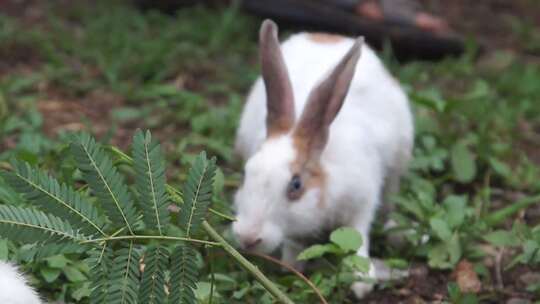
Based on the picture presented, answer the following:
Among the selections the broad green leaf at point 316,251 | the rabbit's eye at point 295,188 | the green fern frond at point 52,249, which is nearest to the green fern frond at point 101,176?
the green fern frond at point 52,249

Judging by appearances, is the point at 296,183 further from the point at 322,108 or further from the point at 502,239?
the point at 502,239

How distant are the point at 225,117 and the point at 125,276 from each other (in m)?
2.88

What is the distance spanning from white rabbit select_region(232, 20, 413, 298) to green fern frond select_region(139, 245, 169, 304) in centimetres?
101

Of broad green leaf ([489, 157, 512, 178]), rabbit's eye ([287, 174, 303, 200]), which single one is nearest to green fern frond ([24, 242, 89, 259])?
A: rabbit's eye ([287, 174, 303, 200])

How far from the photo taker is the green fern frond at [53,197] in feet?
7.82

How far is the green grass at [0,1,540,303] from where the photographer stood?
3.63m

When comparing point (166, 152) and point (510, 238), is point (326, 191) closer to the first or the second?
point (510, 238)

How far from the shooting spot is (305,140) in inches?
151

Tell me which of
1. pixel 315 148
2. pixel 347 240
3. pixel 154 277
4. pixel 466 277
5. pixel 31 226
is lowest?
pixel 466 277

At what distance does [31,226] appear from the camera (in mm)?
2340

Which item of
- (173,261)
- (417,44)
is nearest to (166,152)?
(173,261)

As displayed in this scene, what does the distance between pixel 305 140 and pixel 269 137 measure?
162 mm

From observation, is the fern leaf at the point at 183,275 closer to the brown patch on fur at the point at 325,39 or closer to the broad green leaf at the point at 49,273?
the broad green leaf at the point at 49,273

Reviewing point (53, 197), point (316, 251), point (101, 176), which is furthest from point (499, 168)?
point (53, 197)
